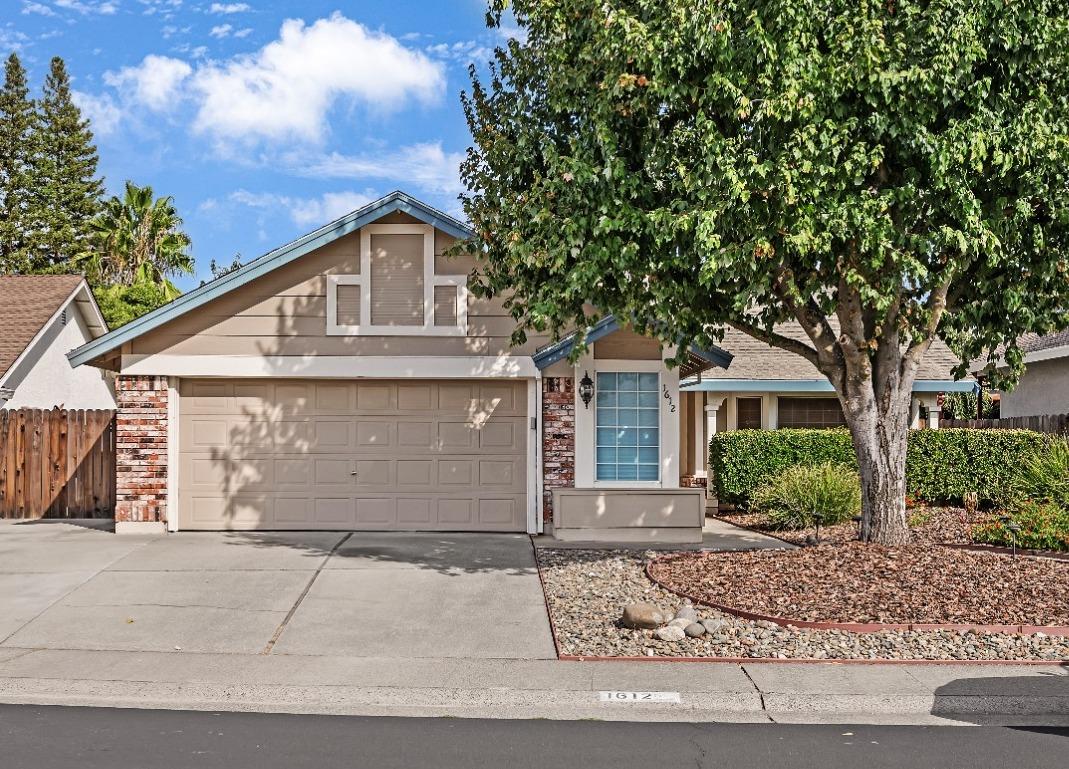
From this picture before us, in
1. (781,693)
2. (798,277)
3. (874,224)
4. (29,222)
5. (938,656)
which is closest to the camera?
(781,693)

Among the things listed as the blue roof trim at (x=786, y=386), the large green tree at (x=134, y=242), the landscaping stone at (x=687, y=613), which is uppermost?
the large green tree at (x=134, y=242)

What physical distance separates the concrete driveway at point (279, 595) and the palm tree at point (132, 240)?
2543cm

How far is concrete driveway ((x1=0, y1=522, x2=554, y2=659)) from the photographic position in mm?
8336

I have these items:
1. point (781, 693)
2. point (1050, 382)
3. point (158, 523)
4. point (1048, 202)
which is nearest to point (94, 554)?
point (158, 523)

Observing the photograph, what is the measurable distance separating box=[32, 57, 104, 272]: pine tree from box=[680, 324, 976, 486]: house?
2777 cm

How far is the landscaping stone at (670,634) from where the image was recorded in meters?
8.20

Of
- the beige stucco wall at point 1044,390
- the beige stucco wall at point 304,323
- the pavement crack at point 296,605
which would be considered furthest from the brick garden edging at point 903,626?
the beige stucco wall at point 1044,390

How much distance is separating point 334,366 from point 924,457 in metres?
10.7

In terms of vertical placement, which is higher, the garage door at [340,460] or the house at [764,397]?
the house at [764,397]

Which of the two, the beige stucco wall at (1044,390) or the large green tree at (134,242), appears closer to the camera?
the beige stucco wall at (1044,390)

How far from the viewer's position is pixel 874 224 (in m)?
8.86

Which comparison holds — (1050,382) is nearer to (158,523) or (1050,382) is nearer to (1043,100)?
(1043,100)

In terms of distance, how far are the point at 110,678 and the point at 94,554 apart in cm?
534

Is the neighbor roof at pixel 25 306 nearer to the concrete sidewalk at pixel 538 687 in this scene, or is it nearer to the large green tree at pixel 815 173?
Result: the large green tree at pixel 815 173
